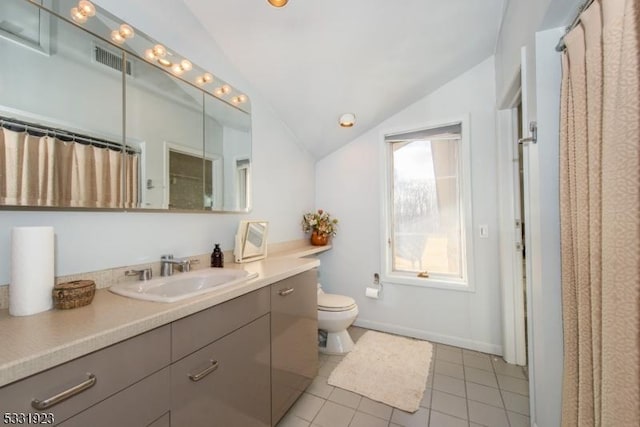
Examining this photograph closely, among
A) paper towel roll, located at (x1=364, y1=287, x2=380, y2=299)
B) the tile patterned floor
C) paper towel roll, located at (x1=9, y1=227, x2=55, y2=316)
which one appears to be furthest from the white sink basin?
paper towel roll, located at (x1=364, y1=287, x2=380, y2=299)

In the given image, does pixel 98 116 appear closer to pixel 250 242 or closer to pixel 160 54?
pixel 160 54

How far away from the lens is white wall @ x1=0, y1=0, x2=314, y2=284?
107 centimetres

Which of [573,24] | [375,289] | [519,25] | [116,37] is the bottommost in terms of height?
[375,289]

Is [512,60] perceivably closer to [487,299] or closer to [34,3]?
[487,299]

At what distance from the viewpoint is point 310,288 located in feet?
5.88

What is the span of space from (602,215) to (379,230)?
2.00m

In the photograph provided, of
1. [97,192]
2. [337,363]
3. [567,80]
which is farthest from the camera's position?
[337,363]

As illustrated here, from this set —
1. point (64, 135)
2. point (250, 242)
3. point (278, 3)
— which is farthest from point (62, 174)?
point (278, 3)

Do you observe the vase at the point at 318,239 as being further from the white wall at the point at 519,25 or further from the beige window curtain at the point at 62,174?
the white wall at the point at 519,25

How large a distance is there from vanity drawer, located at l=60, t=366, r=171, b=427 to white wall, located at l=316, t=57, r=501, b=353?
217 cm

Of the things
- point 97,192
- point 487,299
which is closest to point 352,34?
point 97,192

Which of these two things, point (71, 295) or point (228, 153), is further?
point (228, 153)

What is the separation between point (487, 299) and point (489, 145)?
1306mm

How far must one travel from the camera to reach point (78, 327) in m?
0.73
